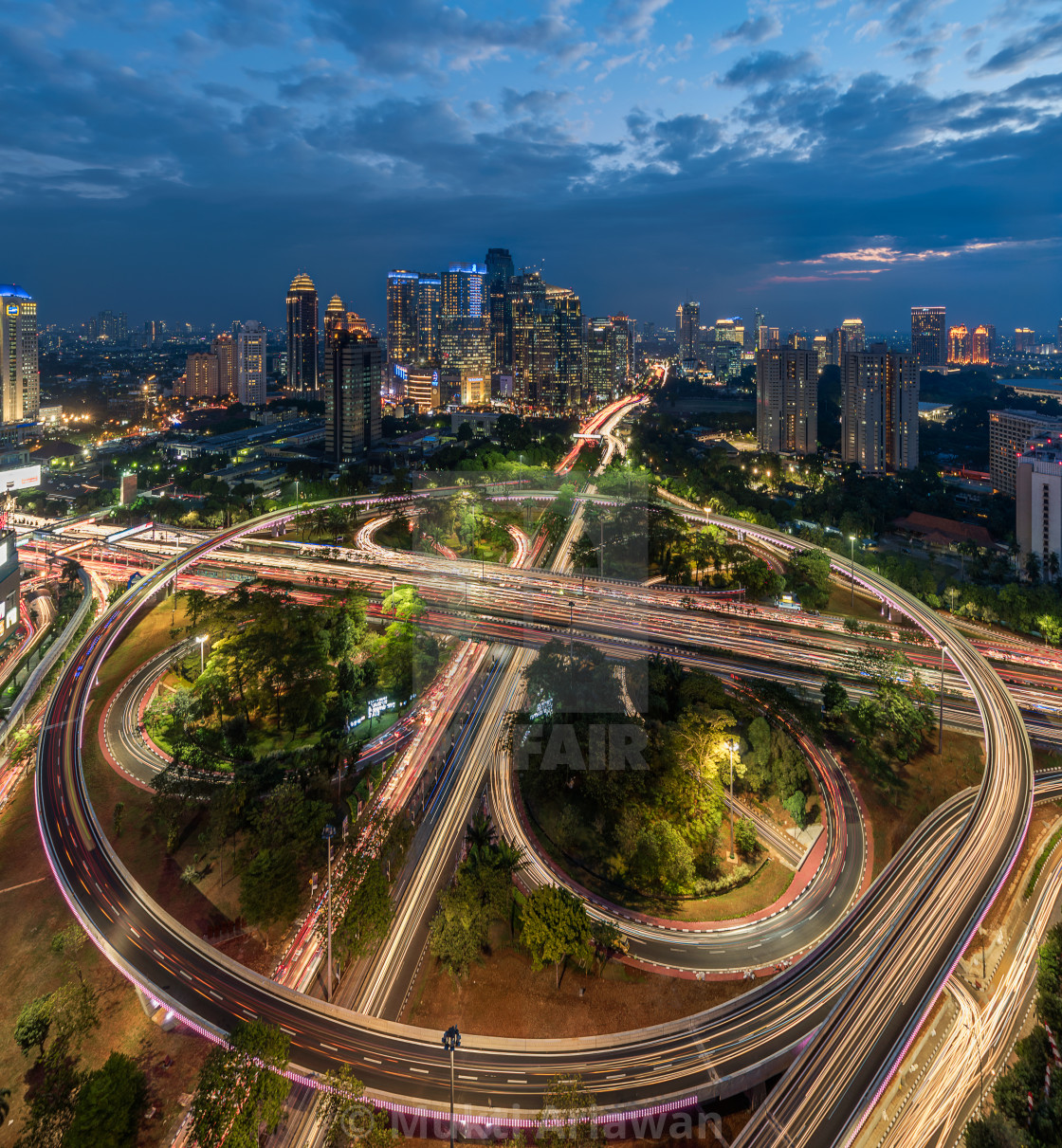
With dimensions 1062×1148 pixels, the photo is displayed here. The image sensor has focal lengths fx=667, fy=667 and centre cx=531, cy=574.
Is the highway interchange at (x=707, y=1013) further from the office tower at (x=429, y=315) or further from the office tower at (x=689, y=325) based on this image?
the office tower at (x=689, y=325)

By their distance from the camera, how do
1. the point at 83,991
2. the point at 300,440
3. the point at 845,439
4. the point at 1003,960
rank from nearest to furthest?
1. the point at 83,991
2. the point at 1003,960
3. the point at 845,439
4. the point at 300,440

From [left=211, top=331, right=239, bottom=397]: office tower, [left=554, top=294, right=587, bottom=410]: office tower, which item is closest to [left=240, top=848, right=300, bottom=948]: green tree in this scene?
[left=554, top=294, right=587, bottom=410]: office tower

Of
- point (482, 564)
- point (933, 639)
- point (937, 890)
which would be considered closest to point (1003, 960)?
point (937, 890)

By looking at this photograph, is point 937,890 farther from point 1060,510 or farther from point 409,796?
point 1060,510

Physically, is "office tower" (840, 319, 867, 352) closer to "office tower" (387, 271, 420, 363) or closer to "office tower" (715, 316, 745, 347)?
"office tower" (715, 316, 745, 347)

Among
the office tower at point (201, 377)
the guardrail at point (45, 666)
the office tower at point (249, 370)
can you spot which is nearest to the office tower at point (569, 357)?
the office tower at point (249, 370)
